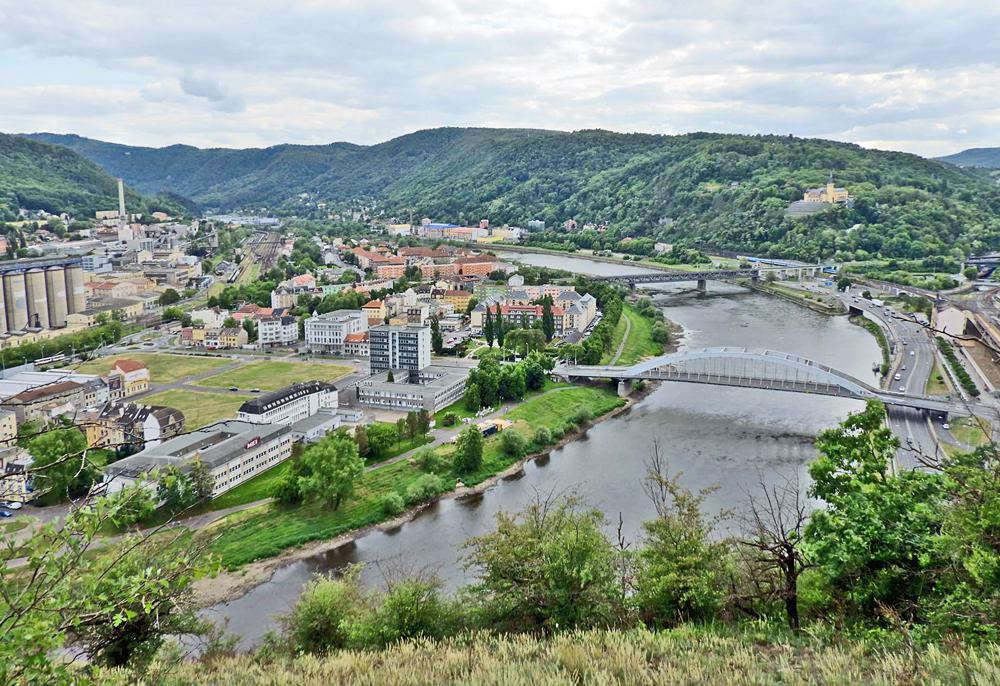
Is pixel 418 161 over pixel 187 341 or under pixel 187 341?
over

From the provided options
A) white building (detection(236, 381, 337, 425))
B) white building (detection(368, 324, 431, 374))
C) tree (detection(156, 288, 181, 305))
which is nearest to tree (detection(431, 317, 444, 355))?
white building (detection(368, 324, 431, 374))

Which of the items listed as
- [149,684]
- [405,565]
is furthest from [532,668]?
[405,565]

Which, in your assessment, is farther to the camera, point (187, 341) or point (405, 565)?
point (187, 341)

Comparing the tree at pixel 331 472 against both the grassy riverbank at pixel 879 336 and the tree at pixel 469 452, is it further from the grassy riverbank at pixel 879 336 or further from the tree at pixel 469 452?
the grassy riverbank at pixel 879 336

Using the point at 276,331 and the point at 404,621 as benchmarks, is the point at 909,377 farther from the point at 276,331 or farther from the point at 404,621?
the point at 276,331

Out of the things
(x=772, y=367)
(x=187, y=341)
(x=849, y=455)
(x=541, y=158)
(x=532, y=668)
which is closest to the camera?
(x=532, y=668)

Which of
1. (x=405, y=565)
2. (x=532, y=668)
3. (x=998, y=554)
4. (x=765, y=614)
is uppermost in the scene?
(x=998, y=554)

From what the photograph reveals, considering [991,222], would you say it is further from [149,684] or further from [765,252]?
[149,684]

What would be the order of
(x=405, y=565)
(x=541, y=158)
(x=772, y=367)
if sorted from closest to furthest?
(x=405, y=565) < (x=772, y=367) < (x=541, y=158)
